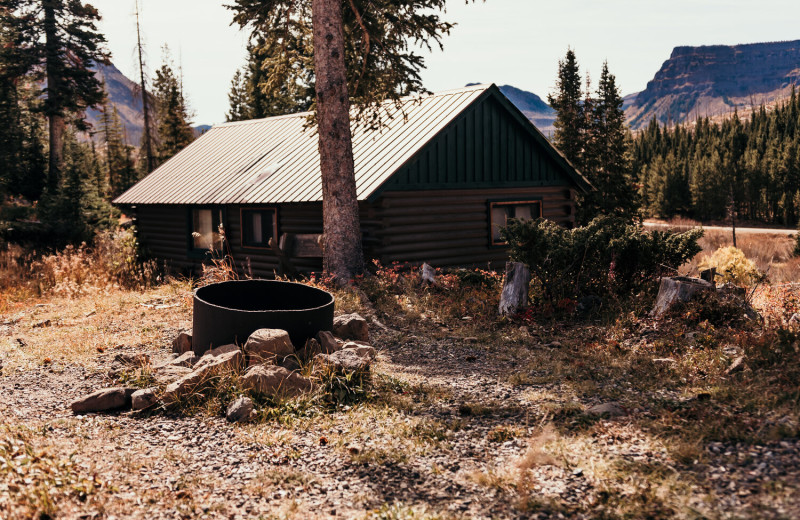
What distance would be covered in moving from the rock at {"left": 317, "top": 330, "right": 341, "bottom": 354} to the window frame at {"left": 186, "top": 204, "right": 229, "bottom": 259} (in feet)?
41.8

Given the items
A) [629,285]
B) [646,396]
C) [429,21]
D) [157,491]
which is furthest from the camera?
[429,21]

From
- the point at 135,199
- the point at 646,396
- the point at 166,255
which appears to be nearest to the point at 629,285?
the point at 646,396

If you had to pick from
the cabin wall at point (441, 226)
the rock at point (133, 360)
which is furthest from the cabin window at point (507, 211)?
the rock at point (133, 360)

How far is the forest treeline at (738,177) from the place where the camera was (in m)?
60.8

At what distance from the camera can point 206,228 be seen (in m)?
21.1

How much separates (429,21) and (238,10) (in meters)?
4.07

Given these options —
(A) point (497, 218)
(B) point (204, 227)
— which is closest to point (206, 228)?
(B) point (204, 227)

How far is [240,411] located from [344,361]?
49.6 inches

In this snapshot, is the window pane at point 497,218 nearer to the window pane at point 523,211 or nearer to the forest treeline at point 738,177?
the window pane at point 523,211

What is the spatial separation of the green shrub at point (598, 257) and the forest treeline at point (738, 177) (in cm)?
4792

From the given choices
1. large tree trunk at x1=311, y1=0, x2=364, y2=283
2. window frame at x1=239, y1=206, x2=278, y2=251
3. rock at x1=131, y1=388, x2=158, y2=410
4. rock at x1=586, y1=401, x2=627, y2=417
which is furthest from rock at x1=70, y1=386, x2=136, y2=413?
window frame at x1=239, y1=206, x2=278, y2=251

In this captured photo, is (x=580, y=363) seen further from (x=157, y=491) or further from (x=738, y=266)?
(x=738, y=266)

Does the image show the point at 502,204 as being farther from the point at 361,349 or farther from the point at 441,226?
the point at 361,349

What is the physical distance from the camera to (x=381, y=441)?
17.8ft
